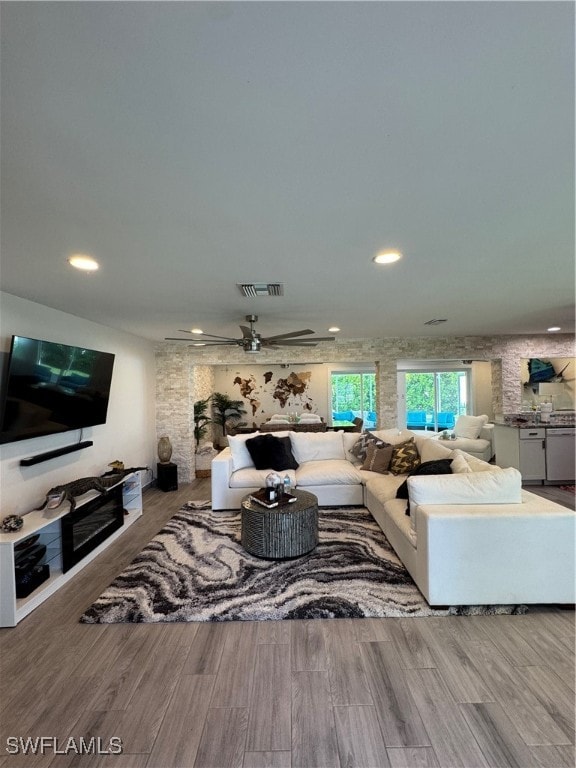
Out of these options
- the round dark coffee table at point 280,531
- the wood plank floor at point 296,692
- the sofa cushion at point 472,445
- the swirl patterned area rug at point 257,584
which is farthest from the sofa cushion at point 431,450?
the sofa cushion at point 472,445

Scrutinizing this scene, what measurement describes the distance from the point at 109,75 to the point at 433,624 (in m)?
3.12

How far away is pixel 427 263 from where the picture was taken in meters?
2.28

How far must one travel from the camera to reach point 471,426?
6.50 metres

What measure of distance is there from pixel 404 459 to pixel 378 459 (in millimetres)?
339

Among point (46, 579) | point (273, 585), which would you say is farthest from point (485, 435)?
point (46, 579)

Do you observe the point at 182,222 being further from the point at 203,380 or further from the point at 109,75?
the point at 203,380

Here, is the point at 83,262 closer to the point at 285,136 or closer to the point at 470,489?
the point at 285,136

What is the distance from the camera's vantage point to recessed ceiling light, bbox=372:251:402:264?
2.10 m

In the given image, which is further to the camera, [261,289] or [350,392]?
[350,392]

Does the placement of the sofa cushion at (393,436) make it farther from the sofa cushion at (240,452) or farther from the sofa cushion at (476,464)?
the sofa cushion at (240,452)

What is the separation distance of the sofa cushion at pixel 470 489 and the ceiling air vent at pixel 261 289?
1939 mm

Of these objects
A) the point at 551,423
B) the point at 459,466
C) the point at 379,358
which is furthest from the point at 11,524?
the point at 551,423

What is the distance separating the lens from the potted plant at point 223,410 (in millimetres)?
9289

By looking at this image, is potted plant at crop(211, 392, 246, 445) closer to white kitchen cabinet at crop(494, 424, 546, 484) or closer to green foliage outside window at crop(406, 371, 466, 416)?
green foliage outside window at crop(406, 371, 466, 416)
